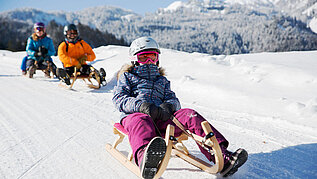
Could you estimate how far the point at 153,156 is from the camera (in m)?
1.51

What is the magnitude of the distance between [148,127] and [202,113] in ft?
6.80

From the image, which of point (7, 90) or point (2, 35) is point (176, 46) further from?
point (7, 90)

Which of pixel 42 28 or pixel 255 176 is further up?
pixel 42 28

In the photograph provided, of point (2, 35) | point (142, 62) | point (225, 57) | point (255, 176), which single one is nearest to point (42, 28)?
point (225, 57)

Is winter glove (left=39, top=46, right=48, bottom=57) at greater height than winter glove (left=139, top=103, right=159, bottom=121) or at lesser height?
greater

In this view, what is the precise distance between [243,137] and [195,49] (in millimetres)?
116457

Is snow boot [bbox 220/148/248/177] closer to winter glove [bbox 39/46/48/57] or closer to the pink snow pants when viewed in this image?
the pink snow pants

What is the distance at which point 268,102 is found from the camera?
12.0ft

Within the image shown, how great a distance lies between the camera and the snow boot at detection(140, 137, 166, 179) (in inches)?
59.4

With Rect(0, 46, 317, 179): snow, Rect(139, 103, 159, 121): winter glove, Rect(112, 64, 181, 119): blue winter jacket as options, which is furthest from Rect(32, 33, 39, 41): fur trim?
Rect(139, 103, 159, 121): winter glove

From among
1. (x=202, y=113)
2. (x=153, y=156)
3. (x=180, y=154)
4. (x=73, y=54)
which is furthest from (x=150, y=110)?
(x=73, y=54)

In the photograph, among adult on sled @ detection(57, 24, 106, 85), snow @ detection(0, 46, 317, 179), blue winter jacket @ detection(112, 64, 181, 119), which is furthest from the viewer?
adult on sled @ detection(57, 24, 106, 85)

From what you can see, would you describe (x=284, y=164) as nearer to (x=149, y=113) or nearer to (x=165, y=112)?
(x=165, y=112)

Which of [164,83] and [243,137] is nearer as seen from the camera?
[164,83]
